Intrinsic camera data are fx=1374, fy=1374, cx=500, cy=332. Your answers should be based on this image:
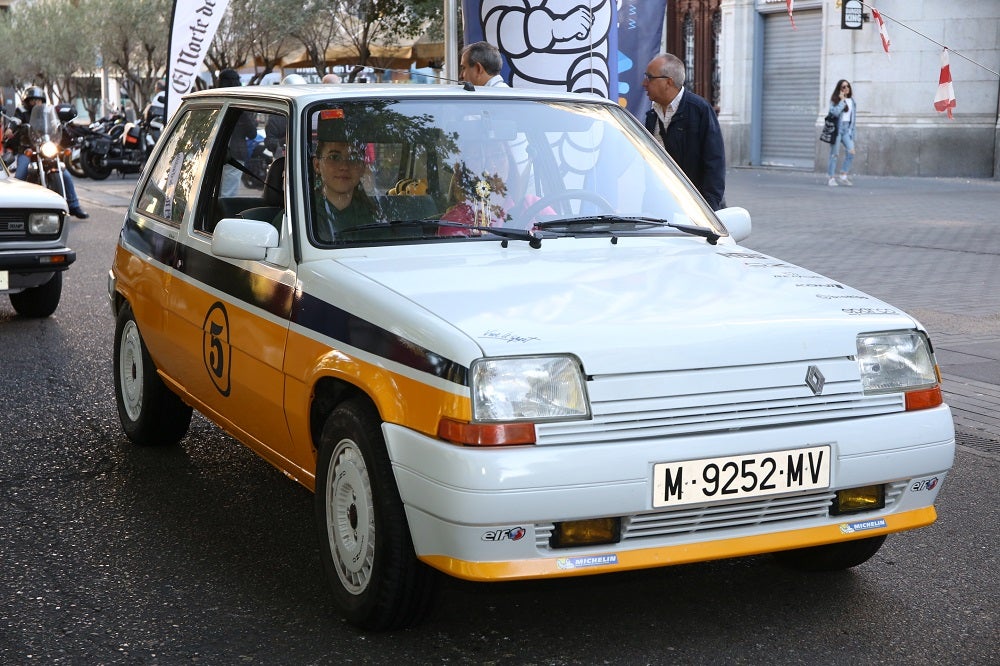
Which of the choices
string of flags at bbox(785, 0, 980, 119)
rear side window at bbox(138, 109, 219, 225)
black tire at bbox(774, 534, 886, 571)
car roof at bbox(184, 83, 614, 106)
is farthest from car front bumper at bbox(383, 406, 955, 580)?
string of flags at bbox(785, 0, 980, 119)

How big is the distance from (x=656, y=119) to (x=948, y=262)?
222 inches

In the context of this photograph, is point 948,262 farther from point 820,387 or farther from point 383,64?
point 383,64

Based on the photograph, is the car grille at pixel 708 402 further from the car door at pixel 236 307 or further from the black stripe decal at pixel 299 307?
the car door at pixel 236 307

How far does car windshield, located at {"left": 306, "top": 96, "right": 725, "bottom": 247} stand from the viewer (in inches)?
179

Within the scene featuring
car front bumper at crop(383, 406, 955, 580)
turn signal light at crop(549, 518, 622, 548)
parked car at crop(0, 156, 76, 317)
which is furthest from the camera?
parked car at crop(0, 156, 76, 317)

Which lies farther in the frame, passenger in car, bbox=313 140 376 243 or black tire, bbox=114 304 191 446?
black tire, bbox=114 304 191 446

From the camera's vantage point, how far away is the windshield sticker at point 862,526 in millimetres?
3785

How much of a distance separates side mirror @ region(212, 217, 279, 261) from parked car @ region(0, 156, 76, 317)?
18.3ft

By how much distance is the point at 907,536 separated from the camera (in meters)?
4.83

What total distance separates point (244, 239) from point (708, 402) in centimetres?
167

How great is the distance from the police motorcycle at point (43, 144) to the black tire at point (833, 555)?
1370 cm

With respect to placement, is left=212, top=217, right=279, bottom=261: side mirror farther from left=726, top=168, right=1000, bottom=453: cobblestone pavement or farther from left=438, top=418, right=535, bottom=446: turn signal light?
left=726, top=168, right=1000, bottom=453: cobblestone pavement

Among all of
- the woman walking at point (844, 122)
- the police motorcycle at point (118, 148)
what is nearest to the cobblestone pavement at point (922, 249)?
the woman walking at point (844, 122)

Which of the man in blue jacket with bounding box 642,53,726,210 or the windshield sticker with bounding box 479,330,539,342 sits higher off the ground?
the man in blue jacket with bounding box 642,53,726,210
